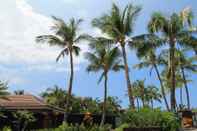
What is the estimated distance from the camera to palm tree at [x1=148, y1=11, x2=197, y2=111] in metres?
34.0

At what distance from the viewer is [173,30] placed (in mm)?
34062

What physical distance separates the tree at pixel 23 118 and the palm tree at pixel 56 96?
26.9m

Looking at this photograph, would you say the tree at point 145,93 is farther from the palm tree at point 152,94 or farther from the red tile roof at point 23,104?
the red tile roof at point 23,104

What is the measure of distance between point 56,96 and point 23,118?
3107cm

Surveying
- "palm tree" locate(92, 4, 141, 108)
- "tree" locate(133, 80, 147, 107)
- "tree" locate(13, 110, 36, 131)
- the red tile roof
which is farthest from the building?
"tree" locate(133, 80, 147, 107)

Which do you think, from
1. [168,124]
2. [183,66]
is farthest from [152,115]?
[183,66]

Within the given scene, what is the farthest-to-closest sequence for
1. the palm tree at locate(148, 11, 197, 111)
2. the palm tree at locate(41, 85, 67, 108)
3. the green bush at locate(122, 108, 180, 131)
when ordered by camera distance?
1. the palm tree at locate(41, 85, 67, 108)
2. the palm tree at locate(148, 11, 197, 111)
3. the green bush at locate(122, 108, 180, 131)

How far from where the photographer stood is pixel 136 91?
81062 millimetres

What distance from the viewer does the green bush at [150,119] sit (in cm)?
2683

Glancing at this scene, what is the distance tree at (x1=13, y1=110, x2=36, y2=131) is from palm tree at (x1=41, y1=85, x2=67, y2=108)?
26861mm

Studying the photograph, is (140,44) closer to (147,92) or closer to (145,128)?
(145,128)

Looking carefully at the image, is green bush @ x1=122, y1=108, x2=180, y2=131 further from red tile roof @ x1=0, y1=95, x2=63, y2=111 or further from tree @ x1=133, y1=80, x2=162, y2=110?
tree @ x1=133, y1=80, x2=162, y2=110

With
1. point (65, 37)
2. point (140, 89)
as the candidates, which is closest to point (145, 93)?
point (140, 89)

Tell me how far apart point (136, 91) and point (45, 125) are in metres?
43.0
